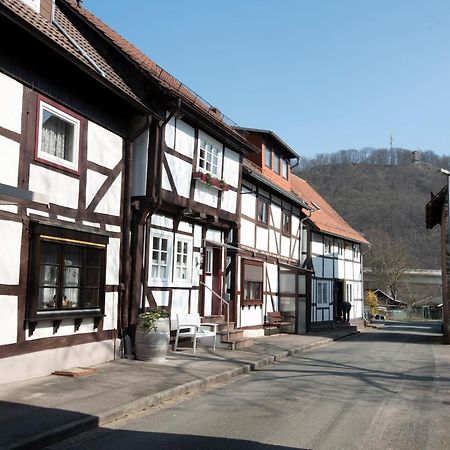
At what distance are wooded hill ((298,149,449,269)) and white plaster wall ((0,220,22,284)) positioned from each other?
198 ft

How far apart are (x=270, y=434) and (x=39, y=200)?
427 centimetres

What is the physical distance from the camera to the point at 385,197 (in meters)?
75.8

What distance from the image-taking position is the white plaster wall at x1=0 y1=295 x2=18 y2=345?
8711mm

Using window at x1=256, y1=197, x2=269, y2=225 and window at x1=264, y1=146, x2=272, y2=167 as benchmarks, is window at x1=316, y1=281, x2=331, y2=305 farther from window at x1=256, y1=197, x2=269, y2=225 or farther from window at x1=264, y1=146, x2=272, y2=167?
window at x1=256, y1=197, x2=269, y2=225

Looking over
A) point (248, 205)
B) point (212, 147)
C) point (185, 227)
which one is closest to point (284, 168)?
point (248, 205)

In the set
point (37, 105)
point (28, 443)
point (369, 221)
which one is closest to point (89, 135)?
point (37, 105)

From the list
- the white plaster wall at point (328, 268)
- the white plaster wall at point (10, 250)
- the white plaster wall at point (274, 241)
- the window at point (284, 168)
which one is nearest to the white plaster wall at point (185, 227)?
the white plaster wall at point (10, 250)

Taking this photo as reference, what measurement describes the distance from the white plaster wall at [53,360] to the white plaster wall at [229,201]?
598 centimetres

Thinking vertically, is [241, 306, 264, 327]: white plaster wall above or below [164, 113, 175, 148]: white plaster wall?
below

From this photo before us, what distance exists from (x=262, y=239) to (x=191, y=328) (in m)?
7.99

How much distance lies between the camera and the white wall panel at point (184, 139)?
14.0 metres

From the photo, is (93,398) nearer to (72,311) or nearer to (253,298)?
(72,311)

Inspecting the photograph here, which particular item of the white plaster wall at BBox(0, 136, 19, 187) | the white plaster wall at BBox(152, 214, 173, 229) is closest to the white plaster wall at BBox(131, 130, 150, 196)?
the white plaster wall at BBox(152, 214, 173, 229)

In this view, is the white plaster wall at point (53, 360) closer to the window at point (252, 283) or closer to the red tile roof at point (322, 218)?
the window at point (252, 283)
